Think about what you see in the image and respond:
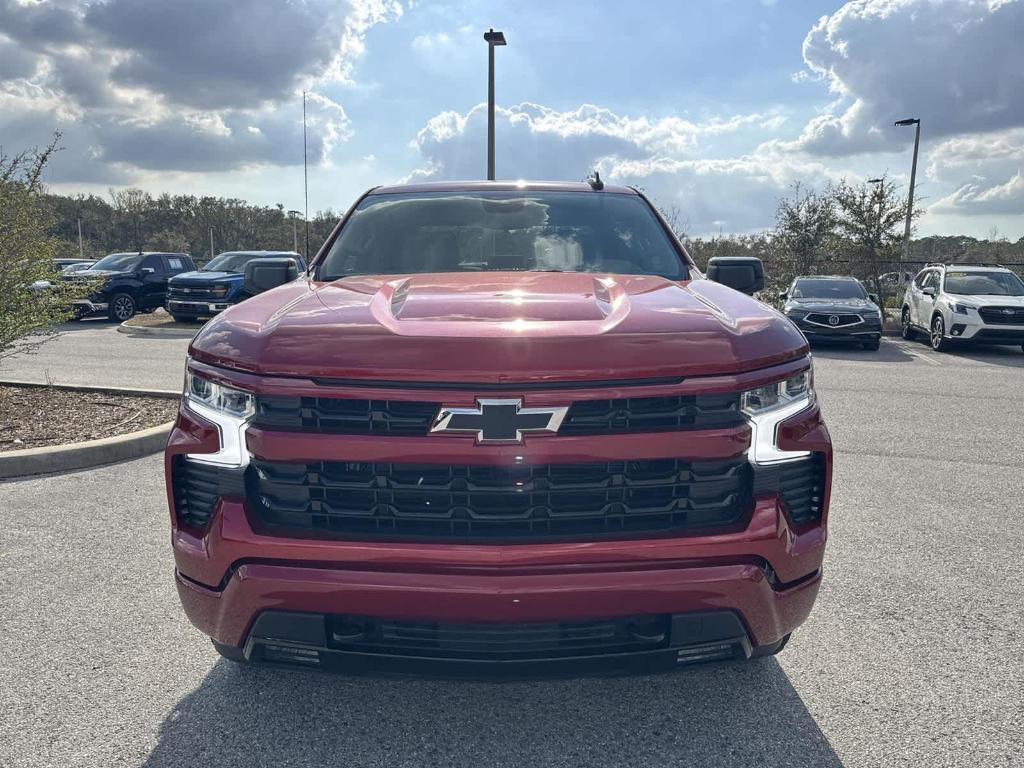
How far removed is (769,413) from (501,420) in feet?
2.52

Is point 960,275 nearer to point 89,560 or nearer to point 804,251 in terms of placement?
point 804,251

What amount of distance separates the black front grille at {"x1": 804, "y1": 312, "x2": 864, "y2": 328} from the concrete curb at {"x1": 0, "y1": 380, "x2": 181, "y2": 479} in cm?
1280

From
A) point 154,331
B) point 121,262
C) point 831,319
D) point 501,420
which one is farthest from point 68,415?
point 121,262

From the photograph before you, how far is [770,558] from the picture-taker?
90.7 inches

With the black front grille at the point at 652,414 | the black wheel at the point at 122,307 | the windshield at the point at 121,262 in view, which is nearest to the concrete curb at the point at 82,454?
the black front grille at the point at 652,414

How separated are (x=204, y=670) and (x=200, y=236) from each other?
86126 mm

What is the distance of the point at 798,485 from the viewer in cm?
240

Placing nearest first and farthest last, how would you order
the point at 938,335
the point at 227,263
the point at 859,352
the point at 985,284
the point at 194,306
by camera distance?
the point at 859,352 → the point at 938,335 → the point at 985,284 → the point at 194,306 → the point at 227,263

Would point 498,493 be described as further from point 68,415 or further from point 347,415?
point 68,415

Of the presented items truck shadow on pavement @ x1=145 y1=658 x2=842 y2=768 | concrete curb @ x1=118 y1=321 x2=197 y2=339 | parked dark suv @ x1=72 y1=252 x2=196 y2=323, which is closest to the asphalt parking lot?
truck shadow on pavement @ x1=145 y1=658 x2=842 y2=768

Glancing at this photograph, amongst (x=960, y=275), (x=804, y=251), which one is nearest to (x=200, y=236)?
(x=804, y=251)

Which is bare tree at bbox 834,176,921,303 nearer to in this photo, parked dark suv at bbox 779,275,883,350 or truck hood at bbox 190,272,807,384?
parked dark suv at bbox 779,275,883,350

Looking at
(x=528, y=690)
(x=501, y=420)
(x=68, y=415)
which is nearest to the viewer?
(x=501, y=420)

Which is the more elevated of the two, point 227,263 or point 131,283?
point 227,263
